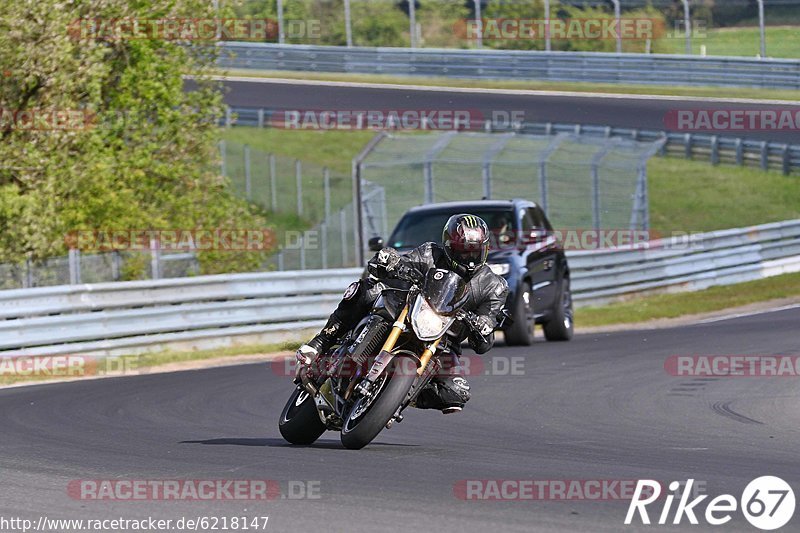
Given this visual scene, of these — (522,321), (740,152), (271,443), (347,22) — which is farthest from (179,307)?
(347,22)

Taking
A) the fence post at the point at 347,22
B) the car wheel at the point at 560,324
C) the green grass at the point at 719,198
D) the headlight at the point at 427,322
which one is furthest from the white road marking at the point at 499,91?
the headlight at the point at 427,322

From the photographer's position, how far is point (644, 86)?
41.6 meters

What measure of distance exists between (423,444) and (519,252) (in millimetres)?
8480

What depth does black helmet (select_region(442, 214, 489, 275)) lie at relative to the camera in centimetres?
870

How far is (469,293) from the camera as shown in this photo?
8.74m

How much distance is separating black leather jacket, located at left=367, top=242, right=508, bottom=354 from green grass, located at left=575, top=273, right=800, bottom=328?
13682mm

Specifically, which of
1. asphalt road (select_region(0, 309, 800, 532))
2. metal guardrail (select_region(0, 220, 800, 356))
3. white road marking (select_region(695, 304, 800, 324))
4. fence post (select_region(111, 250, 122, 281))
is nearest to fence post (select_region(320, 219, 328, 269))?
metal guardrail (select_region(0, 220, 800, 356))

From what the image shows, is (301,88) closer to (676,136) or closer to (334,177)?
(334,177)

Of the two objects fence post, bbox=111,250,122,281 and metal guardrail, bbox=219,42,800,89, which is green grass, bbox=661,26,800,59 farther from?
fence post, bbox=111,250,122,281

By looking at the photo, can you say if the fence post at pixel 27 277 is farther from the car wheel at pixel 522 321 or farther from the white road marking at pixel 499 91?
the white road marking at pixel 499 91

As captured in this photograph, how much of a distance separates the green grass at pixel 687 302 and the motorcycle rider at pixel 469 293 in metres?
13.7

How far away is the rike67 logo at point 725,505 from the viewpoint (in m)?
6.30

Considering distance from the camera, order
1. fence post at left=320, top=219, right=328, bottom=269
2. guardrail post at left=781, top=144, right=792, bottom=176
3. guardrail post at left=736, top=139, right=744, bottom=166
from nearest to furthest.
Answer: fence post at left=320, top=219, right=328, bottom=269, guardrail post at left=781, top=144, right=792, bottom=176, guardrail post at left=736, top=139, right=744, bottom=166

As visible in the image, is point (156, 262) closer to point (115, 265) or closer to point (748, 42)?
point (115, 265)
